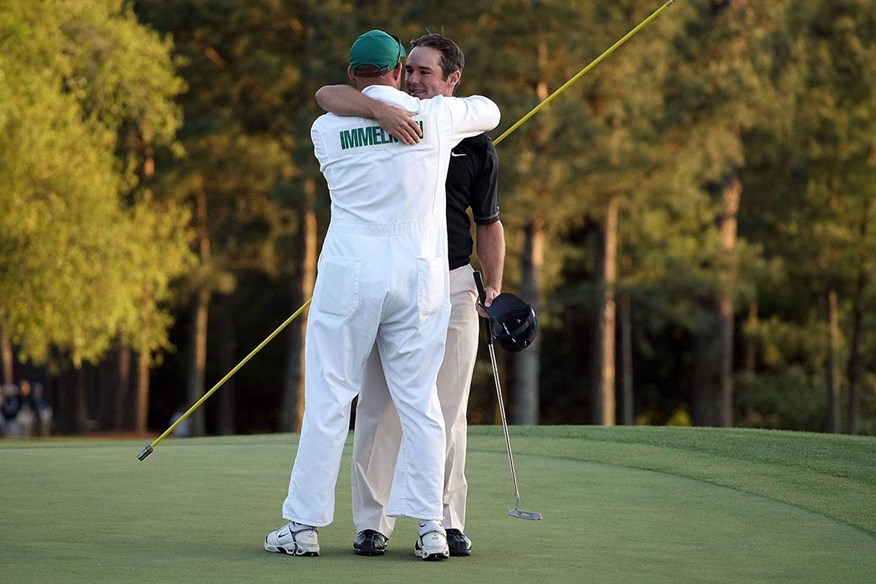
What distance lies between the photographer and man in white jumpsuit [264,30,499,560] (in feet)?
18.9

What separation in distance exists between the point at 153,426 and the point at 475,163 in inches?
1886

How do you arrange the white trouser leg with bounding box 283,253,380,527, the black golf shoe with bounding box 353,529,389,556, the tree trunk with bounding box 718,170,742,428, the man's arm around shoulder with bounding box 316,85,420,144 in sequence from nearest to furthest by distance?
the man's arm around shoulder with bounding box 316,85,420,144
the white trouser leg with bounding box 283,253,380,527
the black golf shoe with bounding box 353,529,389,556
the tree trunk with bounding box 718,170,742,428

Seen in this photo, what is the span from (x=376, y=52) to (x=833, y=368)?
99.4 ft

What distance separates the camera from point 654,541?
6.32m

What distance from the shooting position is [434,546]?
18.9 feet

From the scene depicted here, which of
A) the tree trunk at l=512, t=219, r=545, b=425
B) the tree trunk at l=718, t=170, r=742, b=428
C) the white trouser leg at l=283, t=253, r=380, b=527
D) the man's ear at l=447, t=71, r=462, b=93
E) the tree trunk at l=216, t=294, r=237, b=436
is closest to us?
the white trouser leg at l=283, t=253, r=380, b=527

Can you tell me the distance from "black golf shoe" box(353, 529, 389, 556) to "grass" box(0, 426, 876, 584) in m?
0.06

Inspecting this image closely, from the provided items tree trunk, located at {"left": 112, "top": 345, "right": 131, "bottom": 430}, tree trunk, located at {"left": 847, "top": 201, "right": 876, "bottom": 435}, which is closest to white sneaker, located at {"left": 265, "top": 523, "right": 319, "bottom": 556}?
tree trunk, located at {"left": 847, "top": 201, "right": 876, "bottom": 435}

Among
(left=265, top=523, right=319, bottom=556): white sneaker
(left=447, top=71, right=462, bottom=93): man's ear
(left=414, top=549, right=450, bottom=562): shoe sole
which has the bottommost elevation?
(left=414, top=549, right=450, bottom=562): shoe sole

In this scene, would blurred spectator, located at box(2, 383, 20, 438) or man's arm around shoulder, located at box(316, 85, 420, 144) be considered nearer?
man's arm around shoulder, located at box(316, 85, 420, 144)

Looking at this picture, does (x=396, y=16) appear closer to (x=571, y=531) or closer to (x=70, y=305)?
(x=70, y=305)

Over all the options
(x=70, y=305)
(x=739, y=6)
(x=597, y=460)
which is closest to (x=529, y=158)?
(x=739, y=6)

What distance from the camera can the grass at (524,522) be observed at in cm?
548

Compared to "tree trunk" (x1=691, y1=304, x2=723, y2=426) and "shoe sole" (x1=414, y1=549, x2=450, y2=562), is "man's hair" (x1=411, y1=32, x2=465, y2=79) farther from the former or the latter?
"tree trunk" (x1=691, y1=304, x2=723, y2=426)
